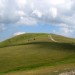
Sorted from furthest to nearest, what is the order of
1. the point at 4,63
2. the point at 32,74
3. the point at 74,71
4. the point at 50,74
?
the point at 4,63, the point at 32,74, the point at 50,74, the point at 74,71

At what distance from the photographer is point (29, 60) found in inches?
4001

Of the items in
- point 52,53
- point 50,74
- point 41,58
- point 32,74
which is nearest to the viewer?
point 50,74

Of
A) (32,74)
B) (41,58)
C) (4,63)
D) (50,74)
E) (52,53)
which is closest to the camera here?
(50,74)

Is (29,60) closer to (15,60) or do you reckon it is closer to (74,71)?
(15,60)

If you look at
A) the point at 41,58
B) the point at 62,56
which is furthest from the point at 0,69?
the point at 62,56

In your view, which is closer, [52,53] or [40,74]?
[40,74]

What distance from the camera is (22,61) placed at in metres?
101

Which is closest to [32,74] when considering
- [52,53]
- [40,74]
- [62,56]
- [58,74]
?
[40,74]

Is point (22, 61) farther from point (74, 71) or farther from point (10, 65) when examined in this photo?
point (74, 71)

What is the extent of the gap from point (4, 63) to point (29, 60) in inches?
356

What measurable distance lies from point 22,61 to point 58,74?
48448 millimetres

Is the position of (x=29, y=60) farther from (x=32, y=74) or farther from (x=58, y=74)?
(x=58, y=74)

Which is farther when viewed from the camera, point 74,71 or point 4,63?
point 4,63

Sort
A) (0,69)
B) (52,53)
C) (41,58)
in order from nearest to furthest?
1. (0,69)
2. (41,58)
3. (52,53)
